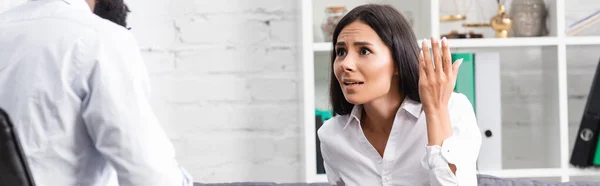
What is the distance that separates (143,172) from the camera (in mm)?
1338

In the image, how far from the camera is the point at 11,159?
964mm

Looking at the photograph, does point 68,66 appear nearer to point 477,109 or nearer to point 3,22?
point 3,22

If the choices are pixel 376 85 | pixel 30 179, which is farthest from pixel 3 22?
pixel 376 85

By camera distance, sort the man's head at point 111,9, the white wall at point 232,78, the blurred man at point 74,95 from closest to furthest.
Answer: the blurred man at point 74,95, the man's head at point 111,9, the white wall at point 232,78

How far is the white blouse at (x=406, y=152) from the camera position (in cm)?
174

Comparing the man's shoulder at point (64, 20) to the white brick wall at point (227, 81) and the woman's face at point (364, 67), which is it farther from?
the white brick wall at point (227, 81)

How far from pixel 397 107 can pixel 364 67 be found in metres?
0.15

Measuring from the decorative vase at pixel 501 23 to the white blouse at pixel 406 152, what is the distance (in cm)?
82

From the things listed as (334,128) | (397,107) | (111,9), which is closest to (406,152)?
(397,107)

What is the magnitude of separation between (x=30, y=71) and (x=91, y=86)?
0.09 m

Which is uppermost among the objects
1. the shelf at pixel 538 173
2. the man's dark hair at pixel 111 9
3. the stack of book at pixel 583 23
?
the man's dark hair at pixel 111 9

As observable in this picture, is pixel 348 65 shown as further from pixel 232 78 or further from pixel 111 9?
pixel 232 78

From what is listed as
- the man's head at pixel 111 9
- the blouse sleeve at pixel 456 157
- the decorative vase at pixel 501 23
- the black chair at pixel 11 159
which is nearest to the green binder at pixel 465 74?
the decorative vase at pixel 501 23

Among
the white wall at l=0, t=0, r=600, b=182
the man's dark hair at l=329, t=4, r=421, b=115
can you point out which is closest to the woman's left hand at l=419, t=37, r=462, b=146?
the man's dark hair at l=329, t=4, r=421, b=115
